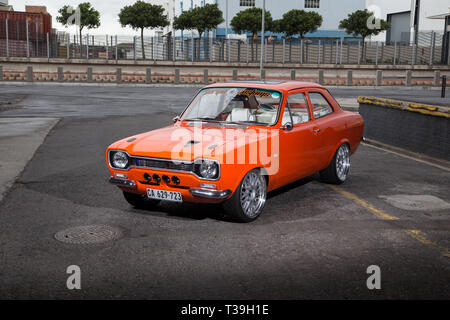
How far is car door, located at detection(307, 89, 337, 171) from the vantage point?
24.8 feet

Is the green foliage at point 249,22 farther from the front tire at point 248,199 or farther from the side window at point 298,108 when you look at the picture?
the front tire at point 248,199

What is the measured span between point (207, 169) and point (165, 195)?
24.1 inches

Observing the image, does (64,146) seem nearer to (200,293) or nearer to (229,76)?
(200,293)

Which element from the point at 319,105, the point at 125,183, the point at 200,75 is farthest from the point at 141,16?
the point at 125,183

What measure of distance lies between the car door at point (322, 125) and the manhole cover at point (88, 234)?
3.18m

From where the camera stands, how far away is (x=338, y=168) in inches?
326

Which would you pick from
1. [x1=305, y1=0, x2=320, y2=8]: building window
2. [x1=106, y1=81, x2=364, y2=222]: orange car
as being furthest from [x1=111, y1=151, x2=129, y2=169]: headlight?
[x1=305, y1=0, x2=320, y2=8]: building window

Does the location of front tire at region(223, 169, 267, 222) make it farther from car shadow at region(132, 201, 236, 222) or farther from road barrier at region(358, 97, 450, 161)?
road barrier at region(358, 97, 450, 161)

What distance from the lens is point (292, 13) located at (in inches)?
2477

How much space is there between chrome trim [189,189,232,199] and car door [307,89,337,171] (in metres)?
2.20

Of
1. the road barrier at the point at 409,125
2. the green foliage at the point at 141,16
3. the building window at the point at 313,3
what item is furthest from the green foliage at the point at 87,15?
the road barrier at the point at 409,125

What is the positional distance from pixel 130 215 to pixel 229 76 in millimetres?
39197

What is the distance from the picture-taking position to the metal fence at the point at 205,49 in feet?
147

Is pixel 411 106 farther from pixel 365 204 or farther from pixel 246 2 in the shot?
pixel 246 2
